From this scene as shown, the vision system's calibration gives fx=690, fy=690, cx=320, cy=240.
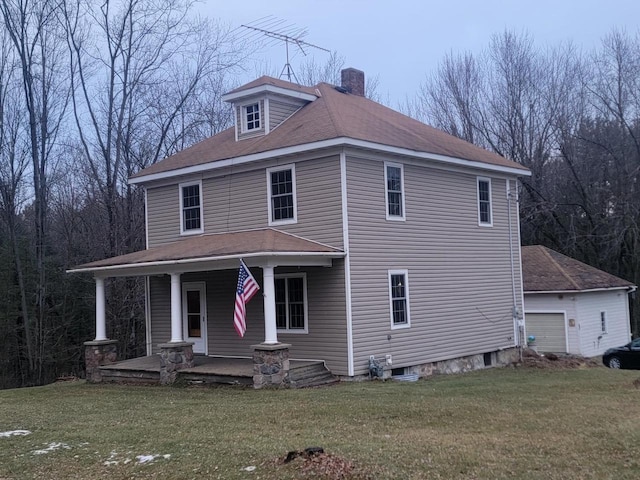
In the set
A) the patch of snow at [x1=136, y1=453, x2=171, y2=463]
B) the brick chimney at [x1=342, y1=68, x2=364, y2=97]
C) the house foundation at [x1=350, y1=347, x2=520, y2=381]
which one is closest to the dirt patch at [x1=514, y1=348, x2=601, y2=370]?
the house foundation at [x1=350, y1=347, x2=520, y2=381]

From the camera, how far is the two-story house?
15.9 metres

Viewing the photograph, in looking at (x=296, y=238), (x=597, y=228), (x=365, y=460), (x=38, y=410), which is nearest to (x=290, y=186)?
(x=296, y=238)

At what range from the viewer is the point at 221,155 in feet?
60.1

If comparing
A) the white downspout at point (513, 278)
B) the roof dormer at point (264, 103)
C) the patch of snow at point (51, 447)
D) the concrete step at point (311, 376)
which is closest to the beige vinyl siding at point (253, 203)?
the roof dormer at point (264, 103)

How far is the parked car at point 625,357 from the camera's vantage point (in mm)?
21250

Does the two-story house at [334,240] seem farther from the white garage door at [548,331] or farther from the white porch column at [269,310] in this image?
the white garage door at [548,331]

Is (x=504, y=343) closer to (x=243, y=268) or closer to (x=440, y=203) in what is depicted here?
(x=440, y=203)

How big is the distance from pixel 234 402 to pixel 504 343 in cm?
1067

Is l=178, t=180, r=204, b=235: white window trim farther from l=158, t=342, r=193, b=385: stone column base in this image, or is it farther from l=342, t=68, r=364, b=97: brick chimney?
l=342, t=68, r=364, b=97: brick chimney

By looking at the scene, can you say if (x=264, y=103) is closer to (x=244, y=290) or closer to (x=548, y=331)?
(x=244, y=290)

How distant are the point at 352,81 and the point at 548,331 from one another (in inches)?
451

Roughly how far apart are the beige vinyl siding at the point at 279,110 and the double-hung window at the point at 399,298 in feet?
17.6

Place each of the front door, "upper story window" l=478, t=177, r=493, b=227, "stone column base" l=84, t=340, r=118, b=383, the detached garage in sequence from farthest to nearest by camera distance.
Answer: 1. the detached garage
2. "upper story window" l=478, t=177, r=493, b=227
3. the front door
4. "stone column base" l=84, t=340, r=118, b=383

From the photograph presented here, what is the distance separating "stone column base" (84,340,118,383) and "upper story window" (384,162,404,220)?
8076 mm
